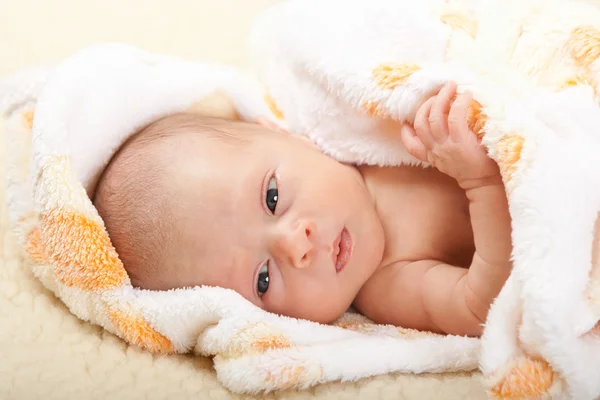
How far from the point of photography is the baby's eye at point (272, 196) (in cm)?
108

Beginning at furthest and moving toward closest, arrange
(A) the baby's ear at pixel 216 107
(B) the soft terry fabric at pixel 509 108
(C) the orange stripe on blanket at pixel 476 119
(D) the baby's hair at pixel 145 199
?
(A) the baby's ear at pixel 216 107 → (D) the baby's hair at pixel 145 199 → (C) the orange stripe on blanket at pixel 476 119 → (B) the soft terry fabric at pixel 509 108

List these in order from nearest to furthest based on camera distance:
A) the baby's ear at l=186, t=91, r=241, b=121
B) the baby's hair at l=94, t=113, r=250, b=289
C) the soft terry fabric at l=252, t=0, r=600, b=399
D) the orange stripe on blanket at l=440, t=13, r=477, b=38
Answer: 1. the soft terry fabric at l=252, t=0, r=600, b=399
2. the baby's hair at l=94, t=113, r=250, b=289
3. the orange stripe on blanket at l=440, t=13, r=477, b=38
4. the baby's ear at l=186, t=91, r=241, b=121

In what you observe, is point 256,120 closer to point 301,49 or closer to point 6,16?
point 301,49

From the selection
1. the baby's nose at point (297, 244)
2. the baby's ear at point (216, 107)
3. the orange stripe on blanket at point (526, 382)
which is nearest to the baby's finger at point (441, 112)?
the baby's nose at point (297, 244)

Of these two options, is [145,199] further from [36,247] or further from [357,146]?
[357,146]

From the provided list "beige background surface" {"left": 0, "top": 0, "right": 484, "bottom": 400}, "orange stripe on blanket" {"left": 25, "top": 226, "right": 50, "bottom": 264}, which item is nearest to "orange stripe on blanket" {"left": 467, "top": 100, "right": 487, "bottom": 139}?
"beige background surface" {"left": 0, "top": 0, "right": 484, "bottom": 400}

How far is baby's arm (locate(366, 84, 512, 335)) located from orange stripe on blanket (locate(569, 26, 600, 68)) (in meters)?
0.25

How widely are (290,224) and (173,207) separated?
191mm

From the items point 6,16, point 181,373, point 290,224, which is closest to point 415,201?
point 290,224

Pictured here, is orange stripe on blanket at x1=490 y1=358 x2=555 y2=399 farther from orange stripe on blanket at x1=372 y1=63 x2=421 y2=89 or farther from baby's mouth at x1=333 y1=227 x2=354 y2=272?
orange stripe on blanket at x1=372 y1=63 x2=421 y2=89

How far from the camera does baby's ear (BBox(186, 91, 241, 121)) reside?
4.33 feet

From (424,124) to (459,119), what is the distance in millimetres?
70

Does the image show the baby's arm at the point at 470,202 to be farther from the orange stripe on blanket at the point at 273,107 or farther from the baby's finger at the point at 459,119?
the orange stripe on blanket at the point at 273,107

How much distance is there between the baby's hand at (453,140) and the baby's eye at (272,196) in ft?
0.82
